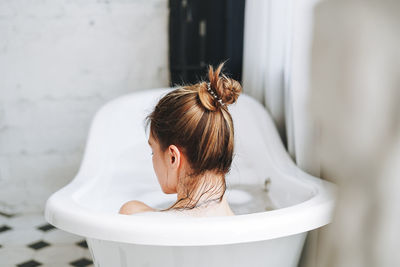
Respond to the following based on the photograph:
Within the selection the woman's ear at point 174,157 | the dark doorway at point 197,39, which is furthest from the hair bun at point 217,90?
the dark doorway at point 197,39

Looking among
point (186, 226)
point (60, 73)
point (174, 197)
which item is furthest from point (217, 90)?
point (60, 73)

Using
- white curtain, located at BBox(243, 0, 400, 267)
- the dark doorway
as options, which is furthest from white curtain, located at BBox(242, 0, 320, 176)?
white curtain, located at BBox(243, 0, 400, 267)

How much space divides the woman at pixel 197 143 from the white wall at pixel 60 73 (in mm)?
1502

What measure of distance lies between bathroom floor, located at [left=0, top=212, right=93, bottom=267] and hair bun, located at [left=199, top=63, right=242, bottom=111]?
133 centimetres

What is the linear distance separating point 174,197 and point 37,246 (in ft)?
2.98

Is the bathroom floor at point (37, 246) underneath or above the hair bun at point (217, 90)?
underneath

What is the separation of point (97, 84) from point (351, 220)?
2.24 meters

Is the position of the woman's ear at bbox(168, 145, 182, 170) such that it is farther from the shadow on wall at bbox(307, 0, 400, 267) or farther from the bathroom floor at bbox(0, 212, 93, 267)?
the bathroom floor at bbox(0, 212, 93, 267)

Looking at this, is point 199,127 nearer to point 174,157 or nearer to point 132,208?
point 174,157

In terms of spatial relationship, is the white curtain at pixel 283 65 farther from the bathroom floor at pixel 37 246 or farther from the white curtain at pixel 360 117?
the bathroom floor at pixel 37 246

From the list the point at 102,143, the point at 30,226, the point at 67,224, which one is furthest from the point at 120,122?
the point at 67,224

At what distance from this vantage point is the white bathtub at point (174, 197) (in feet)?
3.28

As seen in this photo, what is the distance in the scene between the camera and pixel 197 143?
116 centimetres

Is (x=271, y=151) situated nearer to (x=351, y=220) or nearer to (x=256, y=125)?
(x=256, y=125)
